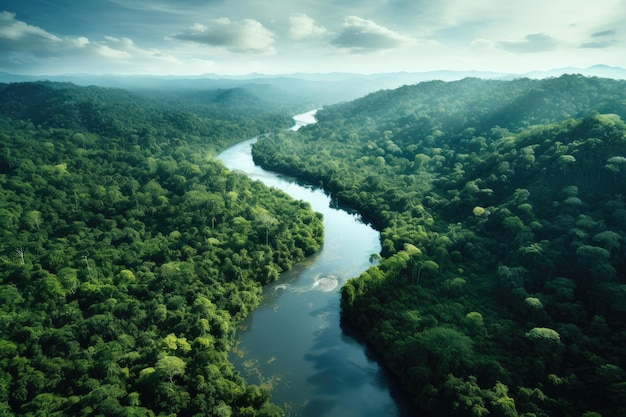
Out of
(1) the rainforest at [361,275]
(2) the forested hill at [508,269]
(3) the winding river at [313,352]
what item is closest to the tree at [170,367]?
(1) the rainforest at [361,275]

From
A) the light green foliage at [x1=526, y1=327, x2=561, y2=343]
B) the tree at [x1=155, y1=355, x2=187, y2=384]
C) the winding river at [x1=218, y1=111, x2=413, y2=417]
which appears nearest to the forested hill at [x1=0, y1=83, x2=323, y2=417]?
the tree at [x1=155, y1=355, x2=187, y2=384]

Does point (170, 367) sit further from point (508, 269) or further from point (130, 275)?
point (508, 269)

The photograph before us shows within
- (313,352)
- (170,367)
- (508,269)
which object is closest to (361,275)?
(313,352)

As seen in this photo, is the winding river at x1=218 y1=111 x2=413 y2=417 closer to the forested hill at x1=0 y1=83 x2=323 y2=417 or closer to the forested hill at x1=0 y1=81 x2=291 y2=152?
the forested hill at x1=0 y1=83 x2=323 y2=417

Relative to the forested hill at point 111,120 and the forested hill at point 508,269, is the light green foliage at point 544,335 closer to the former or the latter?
the forested hill at point 508,269

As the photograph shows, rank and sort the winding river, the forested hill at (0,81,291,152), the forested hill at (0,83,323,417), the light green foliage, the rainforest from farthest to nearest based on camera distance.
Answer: the forested hill at (0,81,291,152), the light green foliage, the winding river, the rainforest, the forested hill at (0,83,323,417)
